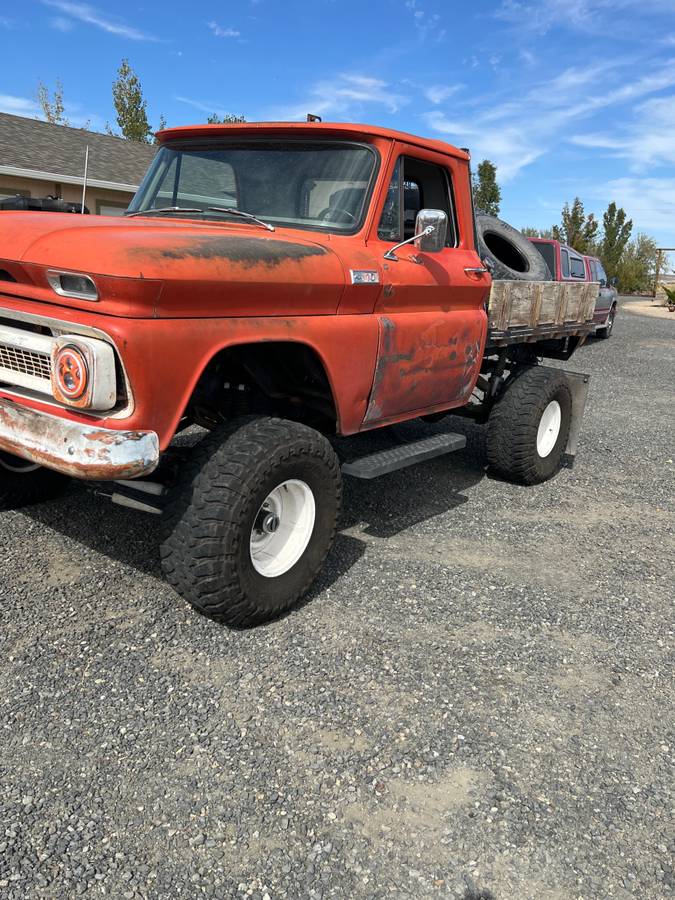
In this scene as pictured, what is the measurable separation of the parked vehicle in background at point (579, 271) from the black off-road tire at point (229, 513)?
387 inches

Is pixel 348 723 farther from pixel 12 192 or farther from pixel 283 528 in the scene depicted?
pixel 12 192

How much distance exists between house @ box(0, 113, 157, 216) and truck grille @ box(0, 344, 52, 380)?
39.5 feet

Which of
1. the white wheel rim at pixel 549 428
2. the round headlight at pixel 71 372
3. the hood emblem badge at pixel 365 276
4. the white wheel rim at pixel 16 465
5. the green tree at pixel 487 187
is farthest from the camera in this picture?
the green tree at pixel 487 187

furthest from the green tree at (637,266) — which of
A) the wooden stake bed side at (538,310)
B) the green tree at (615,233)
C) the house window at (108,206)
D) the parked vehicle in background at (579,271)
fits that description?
the wooden stake bed side at (538,310)

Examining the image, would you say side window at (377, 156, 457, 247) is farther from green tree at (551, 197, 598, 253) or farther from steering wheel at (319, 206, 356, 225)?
green tree at (551, 197, 598, 253)

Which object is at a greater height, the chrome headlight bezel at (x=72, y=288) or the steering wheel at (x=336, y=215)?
the steering wheel at (x=336, y=215)

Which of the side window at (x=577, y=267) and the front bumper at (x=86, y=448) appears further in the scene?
the side window at (x=577, y=267)

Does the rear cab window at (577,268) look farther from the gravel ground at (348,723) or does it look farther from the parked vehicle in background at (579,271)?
the gravel ground at (348,723)

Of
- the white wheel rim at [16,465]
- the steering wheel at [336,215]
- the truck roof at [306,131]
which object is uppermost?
the truck roof at [306,131]

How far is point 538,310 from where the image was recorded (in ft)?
17.9

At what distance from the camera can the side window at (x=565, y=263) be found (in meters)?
13.6

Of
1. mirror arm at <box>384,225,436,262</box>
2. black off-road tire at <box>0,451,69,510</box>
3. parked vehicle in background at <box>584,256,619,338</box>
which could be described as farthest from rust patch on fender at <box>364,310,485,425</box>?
parked vehicle in background at <box>584,256,619,338</box>

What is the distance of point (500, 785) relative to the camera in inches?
96.0

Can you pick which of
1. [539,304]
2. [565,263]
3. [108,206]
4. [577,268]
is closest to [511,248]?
[539,304]
